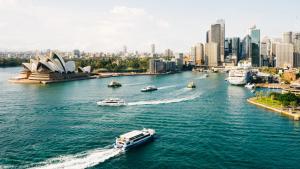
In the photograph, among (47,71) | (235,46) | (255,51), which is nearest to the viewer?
(47,71)

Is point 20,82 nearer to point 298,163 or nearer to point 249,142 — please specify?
point 249,142

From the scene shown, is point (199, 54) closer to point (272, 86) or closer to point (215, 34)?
point (215, 34)

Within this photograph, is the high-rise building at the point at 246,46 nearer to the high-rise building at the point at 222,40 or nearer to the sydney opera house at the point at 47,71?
the high-rise building at the point at 222,40

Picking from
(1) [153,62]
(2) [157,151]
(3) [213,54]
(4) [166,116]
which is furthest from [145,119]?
(3) [213,54]

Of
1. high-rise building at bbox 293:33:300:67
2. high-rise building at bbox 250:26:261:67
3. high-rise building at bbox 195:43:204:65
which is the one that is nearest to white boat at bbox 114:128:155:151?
high-rise building at bbox 293:33:300:67

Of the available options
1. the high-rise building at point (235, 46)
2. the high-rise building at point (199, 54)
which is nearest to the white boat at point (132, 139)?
the high-rise building at point (199, 54)

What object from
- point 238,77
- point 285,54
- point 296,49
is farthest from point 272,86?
point 296,49
